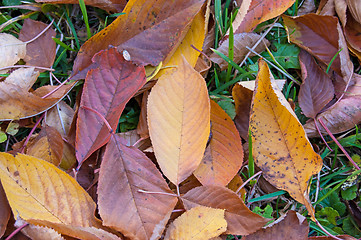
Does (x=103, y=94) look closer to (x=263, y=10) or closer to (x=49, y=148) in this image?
(x=49, y=148)

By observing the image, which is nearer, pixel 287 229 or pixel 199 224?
pixel 199 224

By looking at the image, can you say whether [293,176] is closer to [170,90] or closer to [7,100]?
[170,90]

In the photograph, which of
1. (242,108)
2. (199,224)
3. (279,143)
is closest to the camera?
(199,224)

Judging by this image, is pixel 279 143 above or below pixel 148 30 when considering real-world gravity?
below

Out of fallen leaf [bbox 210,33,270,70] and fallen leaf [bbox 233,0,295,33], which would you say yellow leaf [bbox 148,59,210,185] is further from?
fallen leaf [bbox 233,0,295,33]

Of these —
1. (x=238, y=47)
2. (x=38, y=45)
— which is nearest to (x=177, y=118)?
(x=238, y=47)

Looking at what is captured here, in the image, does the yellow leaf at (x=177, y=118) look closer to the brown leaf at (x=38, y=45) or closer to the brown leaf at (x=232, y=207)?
the brown leaf at (x=232, y=207)
